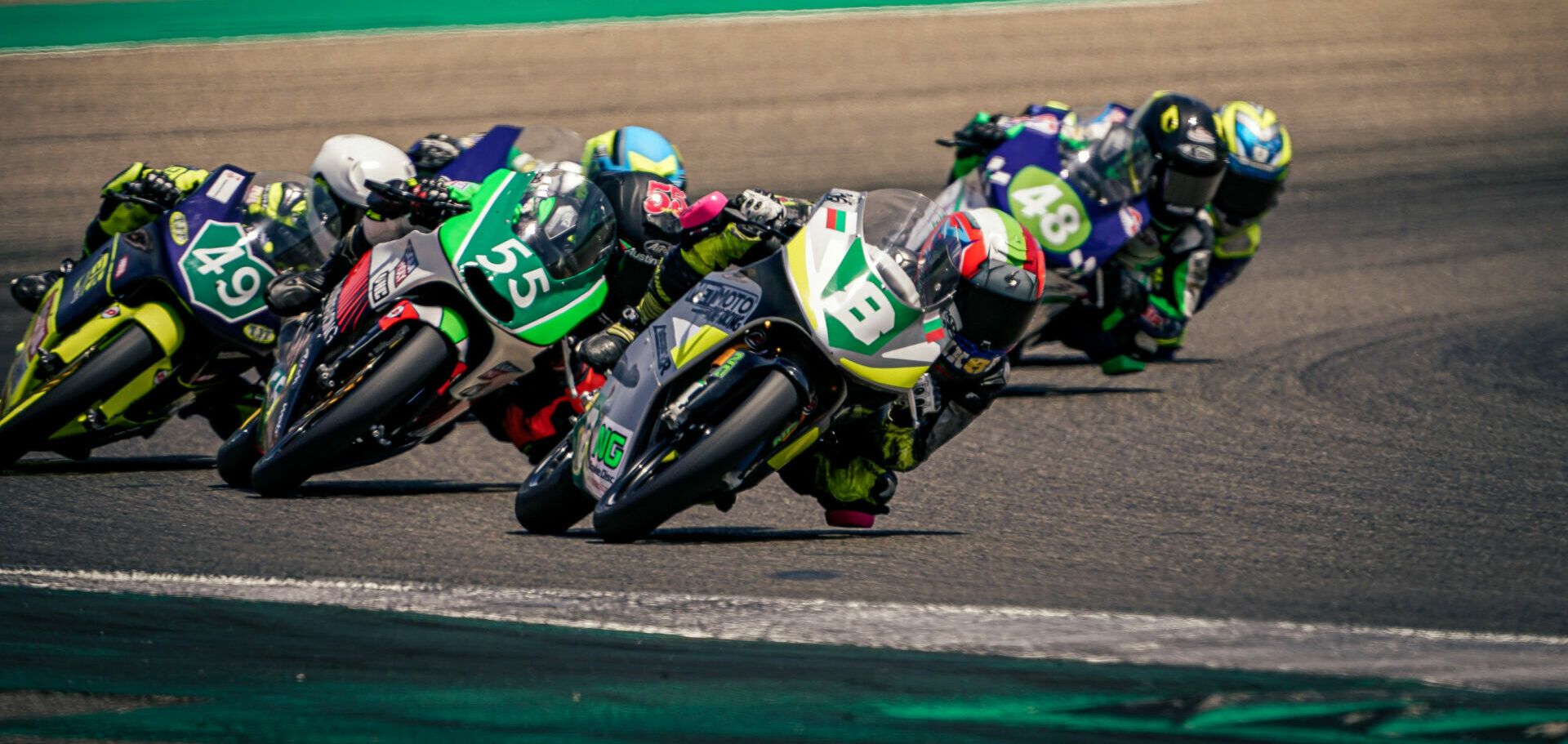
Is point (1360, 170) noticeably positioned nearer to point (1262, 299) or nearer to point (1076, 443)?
point (1262, 299)

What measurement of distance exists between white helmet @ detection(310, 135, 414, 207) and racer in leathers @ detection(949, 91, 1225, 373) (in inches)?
126

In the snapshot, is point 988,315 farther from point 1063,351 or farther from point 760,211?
point 1063,351

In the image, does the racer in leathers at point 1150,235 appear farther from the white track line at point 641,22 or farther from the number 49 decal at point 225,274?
the white track line at point 641,22

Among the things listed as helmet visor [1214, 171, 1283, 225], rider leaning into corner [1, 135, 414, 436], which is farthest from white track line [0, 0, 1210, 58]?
rider leaning into corner [1, 135, 414, 436]


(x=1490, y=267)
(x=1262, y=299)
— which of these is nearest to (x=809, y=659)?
(x=1262, y=299)

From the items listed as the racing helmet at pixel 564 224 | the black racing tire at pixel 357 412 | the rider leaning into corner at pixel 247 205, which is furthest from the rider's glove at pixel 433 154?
the black racing tire at pixel 357 412

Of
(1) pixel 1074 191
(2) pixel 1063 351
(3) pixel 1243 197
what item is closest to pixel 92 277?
(1) pixel 1074 191

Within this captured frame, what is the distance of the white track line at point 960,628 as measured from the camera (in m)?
4.05

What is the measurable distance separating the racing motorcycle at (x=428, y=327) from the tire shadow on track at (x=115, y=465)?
768mm

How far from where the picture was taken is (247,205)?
6.81m

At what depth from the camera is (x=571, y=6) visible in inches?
749

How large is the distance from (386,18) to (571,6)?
1.86 metres

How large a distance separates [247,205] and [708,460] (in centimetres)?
279

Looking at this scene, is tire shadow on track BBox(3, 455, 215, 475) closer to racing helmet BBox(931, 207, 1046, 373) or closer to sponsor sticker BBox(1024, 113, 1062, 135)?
racing helmet BBox(931, 207, 1046, 373)
